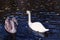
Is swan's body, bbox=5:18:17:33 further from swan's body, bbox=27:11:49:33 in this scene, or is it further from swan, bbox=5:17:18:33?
swan's body, bbox=27:11:49:33

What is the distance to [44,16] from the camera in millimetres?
2996

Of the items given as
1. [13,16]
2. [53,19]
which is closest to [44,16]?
[53,19]

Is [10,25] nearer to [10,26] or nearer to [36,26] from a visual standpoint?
[10,26]

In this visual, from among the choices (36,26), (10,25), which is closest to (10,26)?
(10,25)

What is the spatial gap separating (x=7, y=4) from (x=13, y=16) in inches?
5.6

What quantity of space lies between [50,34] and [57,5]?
1.07ft

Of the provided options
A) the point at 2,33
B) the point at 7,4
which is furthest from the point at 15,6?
the point at 2,33

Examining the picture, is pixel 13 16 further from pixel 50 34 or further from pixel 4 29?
pixel 50 34

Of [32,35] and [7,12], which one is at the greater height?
[7,12]

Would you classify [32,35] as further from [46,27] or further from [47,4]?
[47,4]

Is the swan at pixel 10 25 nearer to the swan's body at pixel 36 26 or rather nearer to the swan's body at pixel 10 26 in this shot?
the swan's body at pixel 10 26

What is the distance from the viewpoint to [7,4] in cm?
305

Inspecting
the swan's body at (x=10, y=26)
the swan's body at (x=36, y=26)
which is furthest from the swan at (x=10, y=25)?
the swan's body at (x=36, y=26)

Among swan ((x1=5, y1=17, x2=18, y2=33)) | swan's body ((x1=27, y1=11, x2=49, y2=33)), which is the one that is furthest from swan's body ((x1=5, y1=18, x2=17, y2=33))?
swan's body ((x1=27, y1=11, x2=49, y2=33))
